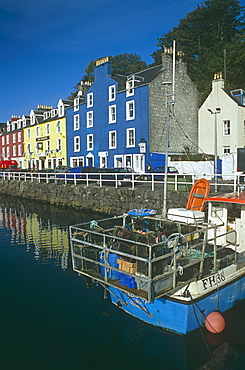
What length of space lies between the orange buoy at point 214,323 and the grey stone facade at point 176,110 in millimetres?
23901

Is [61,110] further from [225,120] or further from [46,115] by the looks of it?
[225,120]

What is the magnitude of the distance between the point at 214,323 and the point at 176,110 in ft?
89.7

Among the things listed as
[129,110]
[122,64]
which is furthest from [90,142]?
[122,64]

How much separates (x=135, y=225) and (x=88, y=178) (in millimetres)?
15986

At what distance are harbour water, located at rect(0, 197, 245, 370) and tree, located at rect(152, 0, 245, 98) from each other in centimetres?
3695

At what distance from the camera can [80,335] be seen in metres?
7.68

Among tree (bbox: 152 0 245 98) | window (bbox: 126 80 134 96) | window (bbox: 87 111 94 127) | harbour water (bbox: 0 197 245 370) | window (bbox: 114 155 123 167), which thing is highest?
tree (bbox: 152 0 245 98)

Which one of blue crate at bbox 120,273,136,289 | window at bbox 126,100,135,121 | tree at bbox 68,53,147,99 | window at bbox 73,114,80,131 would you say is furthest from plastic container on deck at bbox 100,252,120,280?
tree at bbox 68,53,147,99

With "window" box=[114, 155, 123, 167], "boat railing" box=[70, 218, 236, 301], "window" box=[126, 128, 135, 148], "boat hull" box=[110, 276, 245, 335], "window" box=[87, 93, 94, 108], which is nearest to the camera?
"boat railing" box=[70, 218, 236, 301]

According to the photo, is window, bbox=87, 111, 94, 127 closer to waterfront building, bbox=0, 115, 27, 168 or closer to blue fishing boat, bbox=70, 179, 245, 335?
waterfront building, bbox=0, 115, 27, 168

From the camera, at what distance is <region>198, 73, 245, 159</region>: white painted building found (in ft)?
98.4

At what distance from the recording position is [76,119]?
40.2 meters

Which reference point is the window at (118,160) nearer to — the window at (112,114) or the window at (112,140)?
the window at (112,140)

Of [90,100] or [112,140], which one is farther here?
[90,100]
